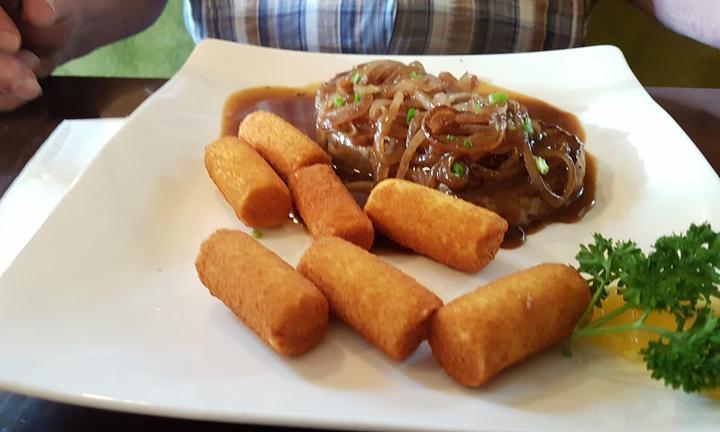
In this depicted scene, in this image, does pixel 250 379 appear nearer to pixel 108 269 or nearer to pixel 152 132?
pixel 108 269

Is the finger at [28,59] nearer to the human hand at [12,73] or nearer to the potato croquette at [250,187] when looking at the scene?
the human hand at [12,73]

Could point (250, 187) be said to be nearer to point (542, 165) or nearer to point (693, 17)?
point (542, 165)

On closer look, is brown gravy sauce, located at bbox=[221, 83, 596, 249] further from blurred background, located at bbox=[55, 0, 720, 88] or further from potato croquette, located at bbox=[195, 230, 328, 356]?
blurred background, located at bbox=[55, 0, 720, 88]

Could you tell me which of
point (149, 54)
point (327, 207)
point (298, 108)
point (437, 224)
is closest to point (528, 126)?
point (437, 224)

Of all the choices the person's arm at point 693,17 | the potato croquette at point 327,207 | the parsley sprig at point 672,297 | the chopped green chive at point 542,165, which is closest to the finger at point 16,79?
the potato croquette at point 327,207

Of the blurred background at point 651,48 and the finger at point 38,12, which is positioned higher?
the finger at point 38,12

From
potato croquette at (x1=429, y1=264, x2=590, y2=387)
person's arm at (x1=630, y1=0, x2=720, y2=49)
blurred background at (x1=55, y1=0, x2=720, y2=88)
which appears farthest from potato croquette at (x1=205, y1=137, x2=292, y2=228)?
blurred background at (x1=55, y1=0, x2=720, y2=88)
